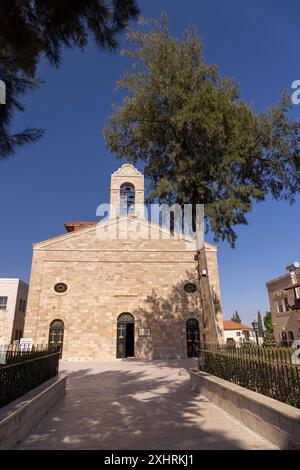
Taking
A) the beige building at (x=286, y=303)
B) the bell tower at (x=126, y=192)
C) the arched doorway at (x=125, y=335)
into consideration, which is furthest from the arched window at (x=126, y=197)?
the beige building at (x=286, y=303)

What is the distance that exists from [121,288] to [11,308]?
37.0 feet

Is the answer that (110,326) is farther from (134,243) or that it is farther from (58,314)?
(134,243)

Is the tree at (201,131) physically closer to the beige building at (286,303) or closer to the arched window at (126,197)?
the arched window at (126,197)

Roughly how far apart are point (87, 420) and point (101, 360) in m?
13.4

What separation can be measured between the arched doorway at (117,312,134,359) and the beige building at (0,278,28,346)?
10.4 metres

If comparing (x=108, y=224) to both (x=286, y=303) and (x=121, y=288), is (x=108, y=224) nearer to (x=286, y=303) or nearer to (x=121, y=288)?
(x=121, y=288)

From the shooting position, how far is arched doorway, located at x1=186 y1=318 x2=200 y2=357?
18.9 metres

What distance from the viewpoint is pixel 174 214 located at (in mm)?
11180

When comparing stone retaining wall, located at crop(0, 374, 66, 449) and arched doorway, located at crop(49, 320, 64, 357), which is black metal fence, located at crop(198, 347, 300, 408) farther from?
arched doorway, located at crop(49, 320, 64, 357)

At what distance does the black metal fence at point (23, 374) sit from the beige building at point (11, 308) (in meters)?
18.9

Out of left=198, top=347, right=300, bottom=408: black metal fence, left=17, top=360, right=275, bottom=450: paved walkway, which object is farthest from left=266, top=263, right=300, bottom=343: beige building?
left=17, top=360, right=275, bottom=450: paved walkway

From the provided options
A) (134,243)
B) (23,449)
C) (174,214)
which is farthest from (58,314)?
(23,449)

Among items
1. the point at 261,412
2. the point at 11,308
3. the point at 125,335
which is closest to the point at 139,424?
the point at 261,412

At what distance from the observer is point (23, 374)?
5.43 meters
